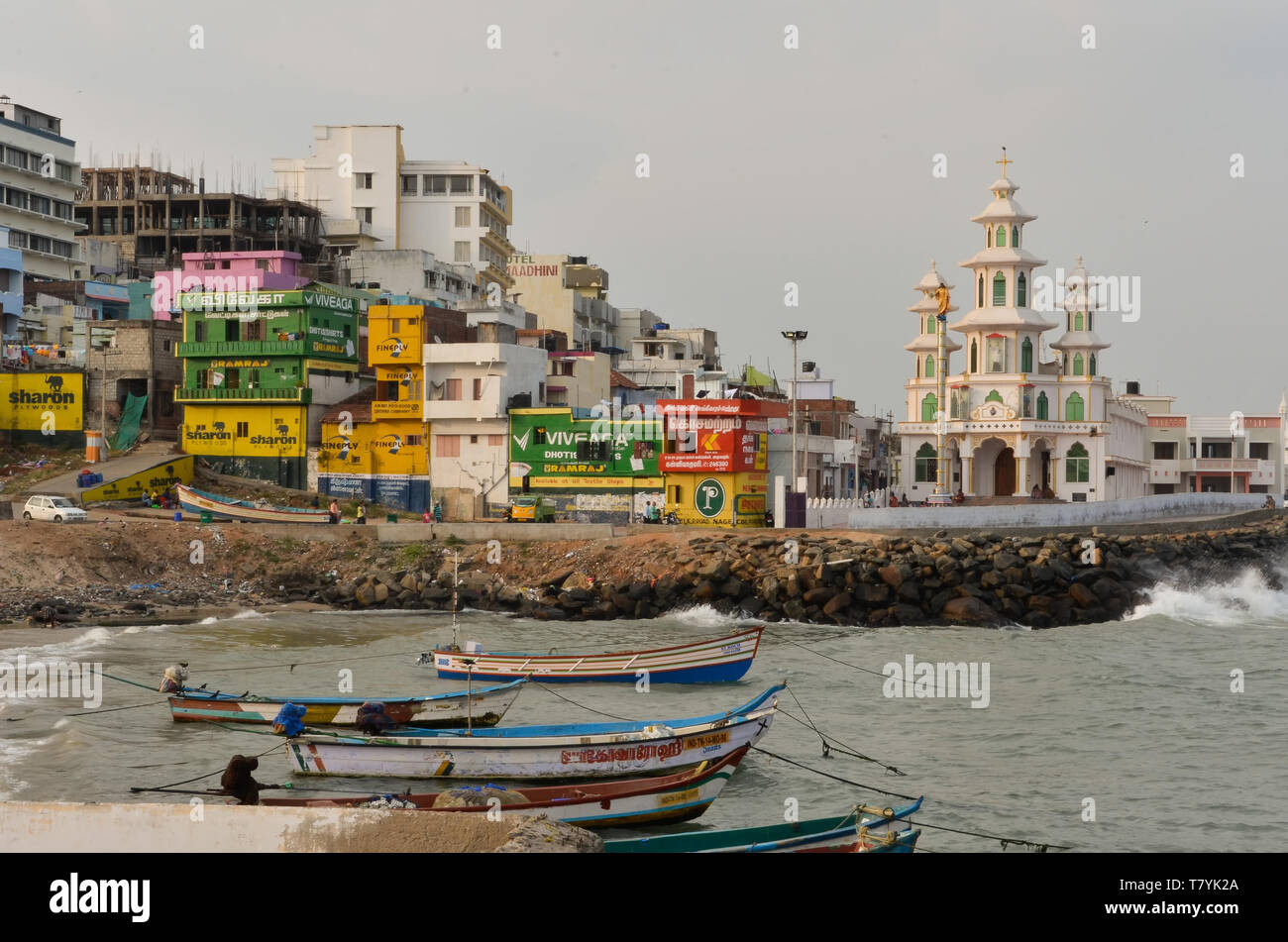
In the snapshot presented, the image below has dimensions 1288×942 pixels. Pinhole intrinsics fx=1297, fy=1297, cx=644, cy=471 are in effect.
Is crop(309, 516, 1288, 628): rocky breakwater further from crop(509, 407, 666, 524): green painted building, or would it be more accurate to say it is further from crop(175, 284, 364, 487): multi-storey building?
crop(175, 284, 364, 487): multi-storey building

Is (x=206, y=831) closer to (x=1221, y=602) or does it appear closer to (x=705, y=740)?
(x=705, y=740)

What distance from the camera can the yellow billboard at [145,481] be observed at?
55.4 meters

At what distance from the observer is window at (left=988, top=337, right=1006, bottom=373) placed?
70188 millimetres

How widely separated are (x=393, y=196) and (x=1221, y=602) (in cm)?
6628

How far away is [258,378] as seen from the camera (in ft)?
202

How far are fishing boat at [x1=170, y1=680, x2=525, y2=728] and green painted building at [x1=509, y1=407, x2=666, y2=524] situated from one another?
2893 centimetres

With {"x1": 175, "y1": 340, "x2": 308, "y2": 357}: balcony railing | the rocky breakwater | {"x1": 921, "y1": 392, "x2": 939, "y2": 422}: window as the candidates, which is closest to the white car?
the rocky breakwater

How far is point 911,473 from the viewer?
72.8 meters

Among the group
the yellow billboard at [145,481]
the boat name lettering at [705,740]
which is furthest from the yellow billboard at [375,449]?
the boat name lettering at [705,740]

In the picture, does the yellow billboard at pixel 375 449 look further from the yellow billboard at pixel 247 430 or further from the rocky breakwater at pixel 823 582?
the rocky breakwater at pixel 823 582

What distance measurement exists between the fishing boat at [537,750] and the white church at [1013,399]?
48184 millimetres

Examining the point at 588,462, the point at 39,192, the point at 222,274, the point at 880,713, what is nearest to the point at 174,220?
the point at 39,192
